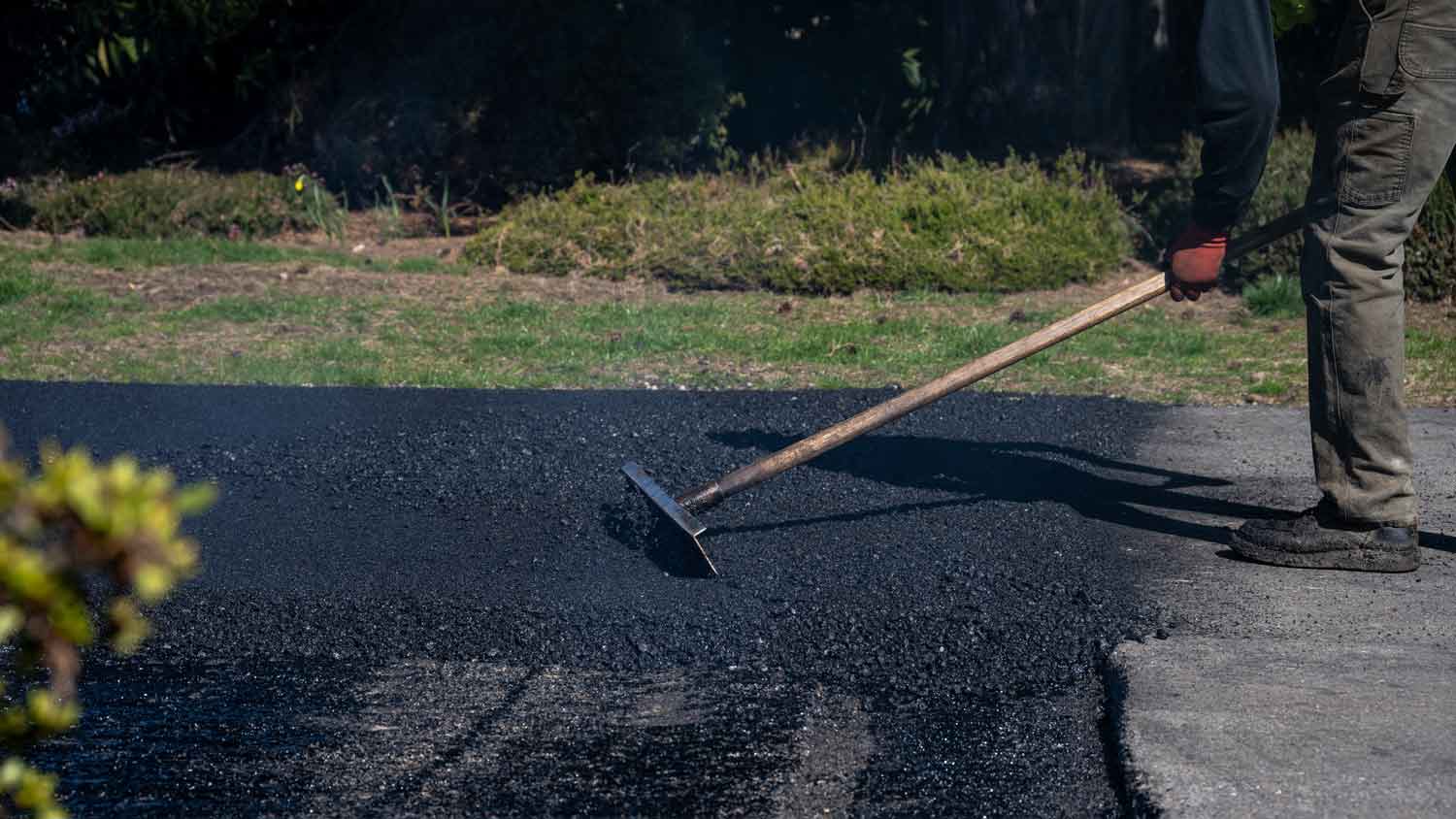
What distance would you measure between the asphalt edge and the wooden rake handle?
3.08ft

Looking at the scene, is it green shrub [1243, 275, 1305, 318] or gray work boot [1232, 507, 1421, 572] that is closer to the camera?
gray work boot [1232, 507, 1421, 572]

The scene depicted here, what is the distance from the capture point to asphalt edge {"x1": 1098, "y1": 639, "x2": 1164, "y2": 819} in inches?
111

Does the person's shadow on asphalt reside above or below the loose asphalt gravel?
below

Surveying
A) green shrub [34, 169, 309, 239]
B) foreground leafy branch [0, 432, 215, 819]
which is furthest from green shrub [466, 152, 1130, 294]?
foreground leafy branch [0, 432, 215, 819]

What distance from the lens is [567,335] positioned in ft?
27.0

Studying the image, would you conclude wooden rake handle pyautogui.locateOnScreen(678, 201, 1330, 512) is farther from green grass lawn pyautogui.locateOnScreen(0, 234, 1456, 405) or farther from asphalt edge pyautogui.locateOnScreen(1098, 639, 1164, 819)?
green grass lawn pyautogui.locateOnScreen(0, 234, 1456, 405)

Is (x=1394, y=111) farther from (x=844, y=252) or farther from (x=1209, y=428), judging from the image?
(x=844, y=252)

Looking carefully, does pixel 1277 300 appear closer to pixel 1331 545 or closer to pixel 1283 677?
pixel 1331 545

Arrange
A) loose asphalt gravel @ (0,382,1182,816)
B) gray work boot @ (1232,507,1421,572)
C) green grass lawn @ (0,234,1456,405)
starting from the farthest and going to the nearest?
green grass lawn @ (0,234,1456,405)
gray work boot @ (1232,507,1421,572)
loose asphalt gravel @ (0,382,1182,816)

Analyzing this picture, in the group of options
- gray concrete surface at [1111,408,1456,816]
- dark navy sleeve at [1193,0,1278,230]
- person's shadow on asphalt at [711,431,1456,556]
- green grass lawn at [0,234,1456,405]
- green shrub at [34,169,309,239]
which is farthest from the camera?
green shrub at [34,169,309,239]

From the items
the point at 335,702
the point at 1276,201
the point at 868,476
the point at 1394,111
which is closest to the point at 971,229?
the point at 1276,201

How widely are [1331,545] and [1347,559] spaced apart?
0.06 metres

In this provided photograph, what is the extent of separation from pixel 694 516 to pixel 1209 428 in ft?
8.57

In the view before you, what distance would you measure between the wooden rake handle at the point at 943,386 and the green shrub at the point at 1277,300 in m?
4.84
